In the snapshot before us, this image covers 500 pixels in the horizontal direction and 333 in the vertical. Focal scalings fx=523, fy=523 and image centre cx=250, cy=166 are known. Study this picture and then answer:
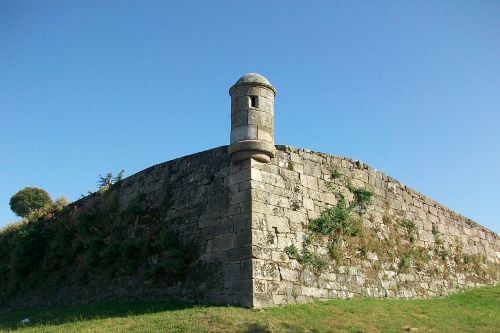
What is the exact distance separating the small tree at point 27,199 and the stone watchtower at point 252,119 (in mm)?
29448

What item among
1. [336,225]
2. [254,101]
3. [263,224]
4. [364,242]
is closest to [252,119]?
[254,101]

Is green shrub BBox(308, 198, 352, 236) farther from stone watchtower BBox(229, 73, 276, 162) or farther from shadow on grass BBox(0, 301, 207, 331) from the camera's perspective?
shadow on grass BBox(0, 301, 207, 331)

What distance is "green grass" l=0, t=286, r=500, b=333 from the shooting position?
10352mm

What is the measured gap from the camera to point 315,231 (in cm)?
1362

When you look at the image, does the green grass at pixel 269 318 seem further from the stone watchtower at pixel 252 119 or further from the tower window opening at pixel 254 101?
the tower window opening at pixel 254 101

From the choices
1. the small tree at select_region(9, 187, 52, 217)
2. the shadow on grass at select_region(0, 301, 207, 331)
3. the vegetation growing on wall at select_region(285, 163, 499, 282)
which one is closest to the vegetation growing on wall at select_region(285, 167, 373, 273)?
the vegetation growing on wall at select_region(285, 163, 499, 282)

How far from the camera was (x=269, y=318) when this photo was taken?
419 inches

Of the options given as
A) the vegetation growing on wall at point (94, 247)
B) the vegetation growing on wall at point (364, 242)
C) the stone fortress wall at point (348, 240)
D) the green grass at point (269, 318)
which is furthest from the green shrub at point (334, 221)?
the vegetation growing on wall at point (94, 247)

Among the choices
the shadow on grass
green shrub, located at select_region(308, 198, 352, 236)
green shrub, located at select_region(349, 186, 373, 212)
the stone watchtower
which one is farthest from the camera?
green shrub, located at select_region(349, 186, 373, 212)

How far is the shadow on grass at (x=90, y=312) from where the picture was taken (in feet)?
39.7

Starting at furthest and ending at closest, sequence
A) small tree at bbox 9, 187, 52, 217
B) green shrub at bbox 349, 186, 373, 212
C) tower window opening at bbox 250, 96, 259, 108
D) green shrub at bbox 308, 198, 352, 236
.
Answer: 1. small tree at bbox 9, 187, 52, 217
2. green shrub at bbox 349, 186, 373, 212
3. green shrub at bbox 308, 198, 352, 236
4. tower window opening at bbox 250, 96, 259, 108

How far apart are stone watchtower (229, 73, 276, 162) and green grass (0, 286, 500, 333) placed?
3.69m

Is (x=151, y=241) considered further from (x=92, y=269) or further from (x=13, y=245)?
(x=13, y=245)

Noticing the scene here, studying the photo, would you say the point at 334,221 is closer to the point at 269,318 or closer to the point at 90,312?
the point at 269,318
